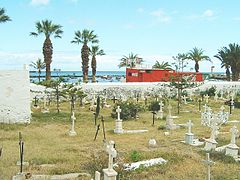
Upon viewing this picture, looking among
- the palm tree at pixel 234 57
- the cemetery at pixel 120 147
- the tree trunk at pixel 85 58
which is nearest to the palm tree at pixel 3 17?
the cemetery at pixel 120 147

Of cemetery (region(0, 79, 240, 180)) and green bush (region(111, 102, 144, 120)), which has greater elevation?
green bush (region(111, 102, 144, 120))

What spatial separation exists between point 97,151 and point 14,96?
835 centimetres

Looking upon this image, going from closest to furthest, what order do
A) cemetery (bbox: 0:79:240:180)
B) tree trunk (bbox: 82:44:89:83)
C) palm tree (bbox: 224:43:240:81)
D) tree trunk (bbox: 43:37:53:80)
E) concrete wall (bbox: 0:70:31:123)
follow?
1. cemetery (bbox: 0:79:240:180)
2. concrete wall (bbox: 0:70:31:123)
3. tree trunk (bbox: 43:37:53:80)
4. tree trunk (bbox: 82:44:89:83)
5. palm tree (bbox: 224:43:240:81)

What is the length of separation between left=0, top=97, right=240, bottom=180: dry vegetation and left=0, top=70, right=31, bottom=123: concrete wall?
868mm

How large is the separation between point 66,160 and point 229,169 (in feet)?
15.4

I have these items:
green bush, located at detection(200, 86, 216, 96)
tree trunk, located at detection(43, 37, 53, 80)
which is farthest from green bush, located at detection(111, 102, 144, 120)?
tree trunk, located at detection(43, 37, 53, 80)

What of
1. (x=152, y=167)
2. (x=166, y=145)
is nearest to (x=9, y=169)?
(x=152, y=167)

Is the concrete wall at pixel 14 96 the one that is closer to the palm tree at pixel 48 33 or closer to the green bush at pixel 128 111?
the green bush at pixel 128 111

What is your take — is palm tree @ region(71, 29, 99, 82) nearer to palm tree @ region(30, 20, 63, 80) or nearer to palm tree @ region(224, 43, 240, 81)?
palm tree @ region(30, 20, 63, 80)

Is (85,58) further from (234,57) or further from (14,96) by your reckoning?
(14,96)

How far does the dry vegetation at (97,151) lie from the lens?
30.2ft

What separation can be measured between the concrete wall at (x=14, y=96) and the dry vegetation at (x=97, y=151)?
87 cm

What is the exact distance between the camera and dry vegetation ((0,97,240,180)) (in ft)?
30.2

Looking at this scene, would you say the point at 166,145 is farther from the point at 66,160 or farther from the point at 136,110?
the point at 136,110
